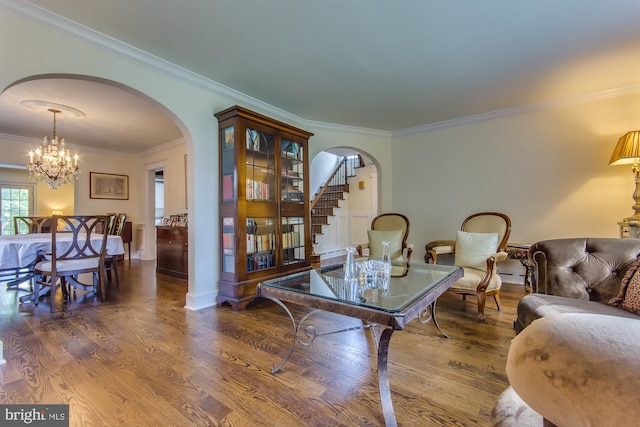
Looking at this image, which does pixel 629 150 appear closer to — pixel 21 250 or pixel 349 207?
pixel 349 207

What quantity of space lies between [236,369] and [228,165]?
2.05 meters

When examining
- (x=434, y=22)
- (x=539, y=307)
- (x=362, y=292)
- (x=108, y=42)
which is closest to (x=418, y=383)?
(x=362, y=292)

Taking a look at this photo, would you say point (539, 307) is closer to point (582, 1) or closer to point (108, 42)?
point (582, 1)

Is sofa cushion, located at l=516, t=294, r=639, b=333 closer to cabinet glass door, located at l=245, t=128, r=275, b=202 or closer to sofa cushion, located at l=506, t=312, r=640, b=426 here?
sofa cushion, located at l=506, t=312, r=640, b=426

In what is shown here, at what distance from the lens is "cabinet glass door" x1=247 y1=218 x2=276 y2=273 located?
3.14 metres

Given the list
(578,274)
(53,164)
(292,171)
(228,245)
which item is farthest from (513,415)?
(53,164)

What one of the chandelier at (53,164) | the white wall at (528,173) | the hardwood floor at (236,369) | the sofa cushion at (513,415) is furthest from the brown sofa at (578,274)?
the chandelier at (53,164)

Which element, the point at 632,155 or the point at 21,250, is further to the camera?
the point at 21,250

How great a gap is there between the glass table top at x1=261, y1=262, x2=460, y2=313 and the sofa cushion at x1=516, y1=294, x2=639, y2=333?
18.3 inches

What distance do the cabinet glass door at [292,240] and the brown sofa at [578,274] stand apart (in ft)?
7.88

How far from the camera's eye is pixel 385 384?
4.54ft

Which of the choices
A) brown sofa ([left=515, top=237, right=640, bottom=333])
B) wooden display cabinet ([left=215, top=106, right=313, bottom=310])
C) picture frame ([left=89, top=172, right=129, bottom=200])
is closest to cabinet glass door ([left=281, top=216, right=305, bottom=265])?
wooden display cabinet ([left=215, top=106, right=313, bottom=310])

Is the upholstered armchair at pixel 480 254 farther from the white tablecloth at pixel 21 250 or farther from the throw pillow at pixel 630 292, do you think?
the white tablecloth at pixel 21 250

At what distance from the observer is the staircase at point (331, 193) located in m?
6.98
